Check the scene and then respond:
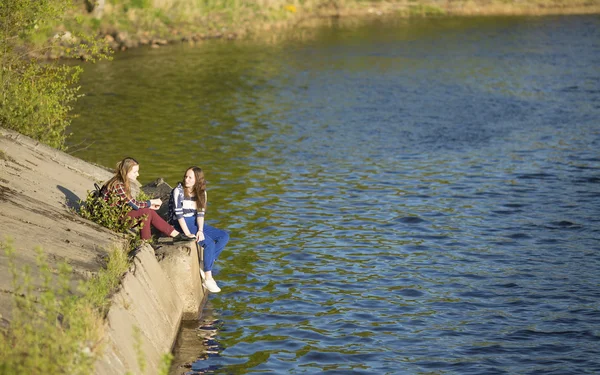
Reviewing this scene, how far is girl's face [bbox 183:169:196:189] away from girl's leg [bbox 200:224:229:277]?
0.90 meters

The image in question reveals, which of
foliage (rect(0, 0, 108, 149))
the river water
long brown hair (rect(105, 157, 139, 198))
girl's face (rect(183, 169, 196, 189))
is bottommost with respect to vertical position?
the river water

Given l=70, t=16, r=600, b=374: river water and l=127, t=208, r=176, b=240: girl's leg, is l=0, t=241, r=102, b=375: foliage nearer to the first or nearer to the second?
l=70, t=16, r=600, b=374: river water

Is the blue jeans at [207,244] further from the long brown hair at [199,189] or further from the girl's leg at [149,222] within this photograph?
the girl's leg at [149,222]

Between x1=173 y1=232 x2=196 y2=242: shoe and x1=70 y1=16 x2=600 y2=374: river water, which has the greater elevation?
x1=173 y1=232 x2=196 y2=242: shoe

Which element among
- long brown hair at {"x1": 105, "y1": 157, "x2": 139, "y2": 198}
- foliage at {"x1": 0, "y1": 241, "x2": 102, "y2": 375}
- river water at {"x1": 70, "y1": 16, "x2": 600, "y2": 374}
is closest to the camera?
foliage at {"x1": 0, "y1": 241, "x2": 102, "y2": 375}


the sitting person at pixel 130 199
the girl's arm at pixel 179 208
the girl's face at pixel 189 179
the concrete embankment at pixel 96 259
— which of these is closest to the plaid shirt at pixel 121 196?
the sitting person at pixel 130 199

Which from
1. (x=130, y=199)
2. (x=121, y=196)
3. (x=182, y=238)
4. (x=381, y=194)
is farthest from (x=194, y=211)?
(x=381, y=194)

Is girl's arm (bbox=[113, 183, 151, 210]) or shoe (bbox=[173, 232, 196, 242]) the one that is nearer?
girl's arm (bbox=[113, 183, 151, 210])

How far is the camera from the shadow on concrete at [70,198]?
15757mm

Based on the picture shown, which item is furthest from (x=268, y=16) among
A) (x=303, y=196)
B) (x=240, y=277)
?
(x=240, y=277)

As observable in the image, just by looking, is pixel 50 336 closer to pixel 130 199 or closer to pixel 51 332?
pixel 51 332

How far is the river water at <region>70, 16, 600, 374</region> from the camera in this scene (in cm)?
1443

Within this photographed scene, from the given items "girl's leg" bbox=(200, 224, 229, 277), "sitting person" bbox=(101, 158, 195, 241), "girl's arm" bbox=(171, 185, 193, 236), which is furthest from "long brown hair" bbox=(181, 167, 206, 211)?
"sitting person" bbox=(101, 158, 195, 241)

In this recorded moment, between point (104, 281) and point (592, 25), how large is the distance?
182 feet
